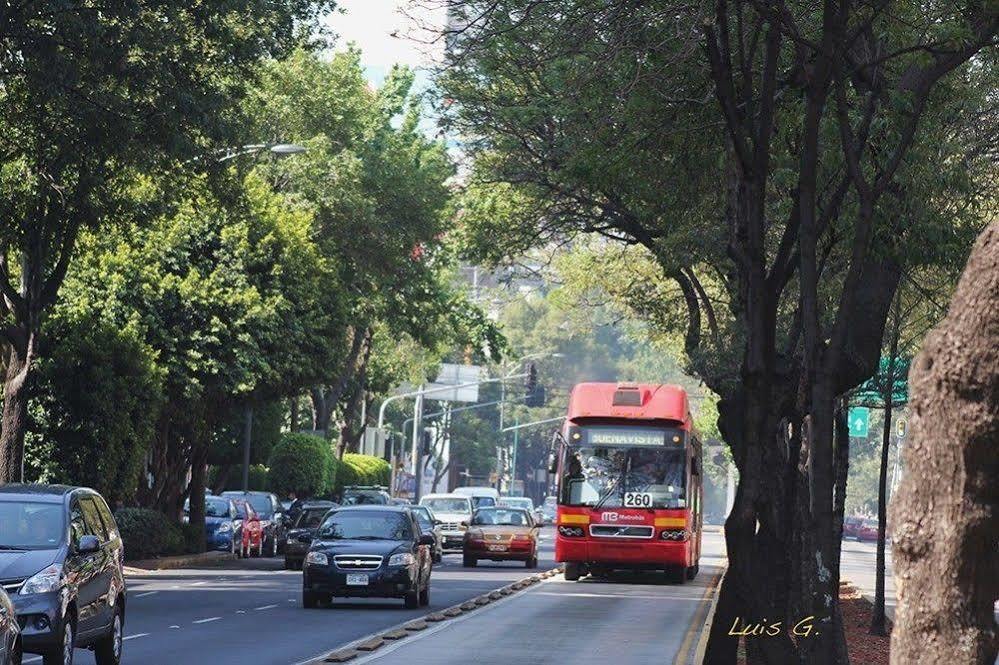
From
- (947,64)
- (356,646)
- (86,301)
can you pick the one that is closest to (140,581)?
(86,301)

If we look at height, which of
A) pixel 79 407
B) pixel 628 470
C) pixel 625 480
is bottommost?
pixel 625 480

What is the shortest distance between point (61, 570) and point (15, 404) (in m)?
16.0

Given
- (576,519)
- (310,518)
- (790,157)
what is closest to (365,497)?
(310,518)

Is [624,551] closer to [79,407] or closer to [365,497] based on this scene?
[79,407]

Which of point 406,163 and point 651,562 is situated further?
point 406,163

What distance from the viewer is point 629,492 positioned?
3834cm

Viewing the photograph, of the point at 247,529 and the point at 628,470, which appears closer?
the point at 628,470

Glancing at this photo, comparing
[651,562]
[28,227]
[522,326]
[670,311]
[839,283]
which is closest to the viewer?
[839,283]

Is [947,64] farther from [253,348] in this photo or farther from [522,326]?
[522,326]

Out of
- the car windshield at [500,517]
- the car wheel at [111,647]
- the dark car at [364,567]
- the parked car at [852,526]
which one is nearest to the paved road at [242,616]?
the dark car at [364,567]

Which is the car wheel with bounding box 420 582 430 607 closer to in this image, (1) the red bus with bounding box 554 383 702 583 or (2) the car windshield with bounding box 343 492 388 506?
(1) the red bus with bounding box 554 383 702 583

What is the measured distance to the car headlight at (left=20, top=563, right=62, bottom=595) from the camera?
15906 millimetres

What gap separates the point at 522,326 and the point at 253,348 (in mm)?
107684

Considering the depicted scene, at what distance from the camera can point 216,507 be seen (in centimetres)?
5019
